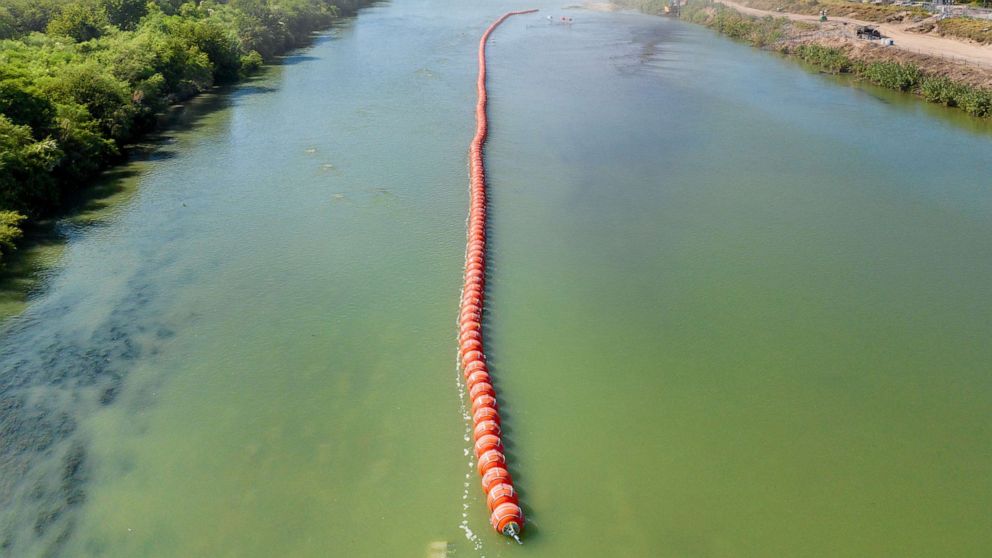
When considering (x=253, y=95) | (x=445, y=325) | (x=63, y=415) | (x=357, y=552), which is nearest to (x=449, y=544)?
(x=357, y=552)

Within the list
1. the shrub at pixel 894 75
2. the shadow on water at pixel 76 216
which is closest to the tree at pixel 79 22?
the shadow on water at pixel 76 216

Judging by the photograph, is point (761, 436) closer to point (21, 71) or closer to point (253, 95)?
point (21, 71)

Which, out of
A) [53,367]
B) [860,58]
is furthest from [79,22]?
[860,58]

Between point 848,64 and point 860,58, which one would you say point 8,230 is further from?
point 860,58

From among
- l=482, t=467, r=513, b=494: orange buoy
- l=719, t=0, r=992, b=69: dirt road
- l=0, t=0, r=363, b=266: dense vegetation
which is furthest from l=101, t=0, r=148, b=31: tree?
l=719, t=0, r=992, b=69: dirt road

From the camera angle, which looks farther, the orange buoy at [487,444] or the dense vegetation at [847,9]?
the dense vegetation at [847,9]

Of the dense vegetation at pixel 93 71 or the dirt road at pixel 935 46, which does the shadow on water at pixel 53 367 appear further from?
the dirt road at pixel 935 46
